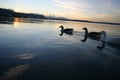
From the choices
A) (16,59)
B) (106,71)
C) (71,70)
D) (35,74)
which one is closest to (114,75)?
(106,71)

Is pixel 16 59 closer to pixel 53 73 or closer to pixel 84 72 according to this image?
pixel 53 73

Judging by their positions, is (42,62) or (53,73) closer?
(53,73)

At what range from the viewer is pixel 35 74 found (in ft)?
28.6

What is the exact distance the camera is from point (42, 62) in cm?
1102

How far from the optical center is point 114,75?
9.52 metres

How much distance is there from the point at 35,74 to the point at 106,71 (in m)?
4.35

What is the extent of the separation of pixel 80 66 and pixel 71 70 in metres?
1.20

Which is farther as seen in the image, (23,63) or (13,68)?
(23,63)

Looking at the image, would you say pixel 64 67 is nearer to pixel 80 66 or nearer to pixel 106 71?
pixel 80 66

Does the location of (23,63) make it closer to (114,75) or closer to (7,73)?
(7,73)

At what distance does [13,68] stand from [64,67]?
A: 3042 millimetres

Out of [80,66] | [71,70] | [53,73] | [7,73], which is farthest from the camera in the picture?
[80,66]

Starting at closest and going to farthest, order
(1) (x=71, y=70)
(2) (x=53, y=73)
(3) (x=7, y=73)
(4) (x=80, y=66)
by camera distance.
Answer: (3) (x=7, y=73), (2) (x=53, y=73), (1) (x=71, y=70), (4) (x=80, y=66)

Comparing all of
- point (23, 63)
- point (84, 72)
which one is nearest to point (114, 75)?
point (84, 72)
